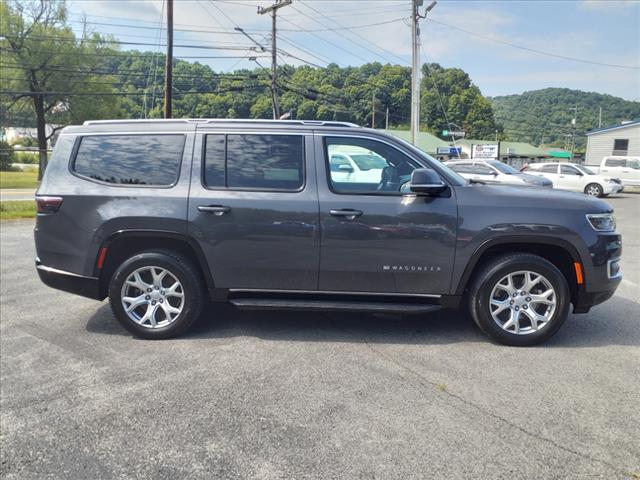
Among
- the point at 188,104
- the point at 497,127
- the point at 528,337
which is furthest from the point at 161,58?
the point at 497,127

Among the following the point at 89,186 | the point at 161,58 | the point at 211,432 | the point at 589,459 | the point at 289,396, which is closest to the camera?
the point at 589,459

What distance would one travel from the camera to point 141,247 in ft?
14.7

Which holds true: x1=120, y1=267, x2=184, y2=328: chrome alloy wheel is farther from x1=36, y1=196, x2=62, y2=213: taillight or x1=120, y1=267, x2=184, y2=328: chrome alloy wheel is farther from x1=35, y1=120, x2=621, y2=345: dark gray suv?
x1=36, y1=196, x2=62, y2=213: taillight

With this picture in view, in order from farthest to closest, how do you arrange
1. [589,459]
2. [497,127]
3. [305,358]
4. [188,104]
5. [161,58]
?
[497,127] < [188,104] < [161,58] < [305,358] < [589,459]

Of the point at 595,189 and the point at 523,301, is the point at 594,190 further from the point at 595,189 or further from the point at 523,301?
the point at 523,301

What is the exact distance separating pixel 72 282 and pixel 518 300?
4.05m

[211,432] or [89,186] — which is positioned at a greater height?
[89,186]

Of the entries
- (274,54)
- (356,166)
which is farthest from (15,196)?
(356,166)

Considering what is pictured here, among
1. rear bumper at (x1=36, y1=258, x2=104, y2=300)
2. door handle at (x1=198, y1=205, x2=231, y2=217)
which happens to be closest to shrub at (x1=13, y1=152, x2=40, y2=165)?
rear bumper at (x1=36, y1=258, x2=104, y2=300)

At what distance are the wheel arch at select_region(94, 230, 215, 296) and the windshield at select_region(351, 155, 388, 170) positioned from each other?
1.64 metres

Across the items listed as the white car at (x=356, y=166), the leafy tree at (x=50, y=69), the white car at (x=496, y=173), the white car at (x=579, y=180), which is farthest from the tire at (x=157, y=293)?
the leafy tree at (x=50, y=69)

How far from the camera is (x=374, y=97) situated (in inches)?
1800

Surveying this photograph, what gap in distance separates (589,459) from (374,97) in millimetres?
45773

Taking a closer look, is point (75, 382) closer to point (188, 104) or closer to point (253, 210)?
point (253, 210)
